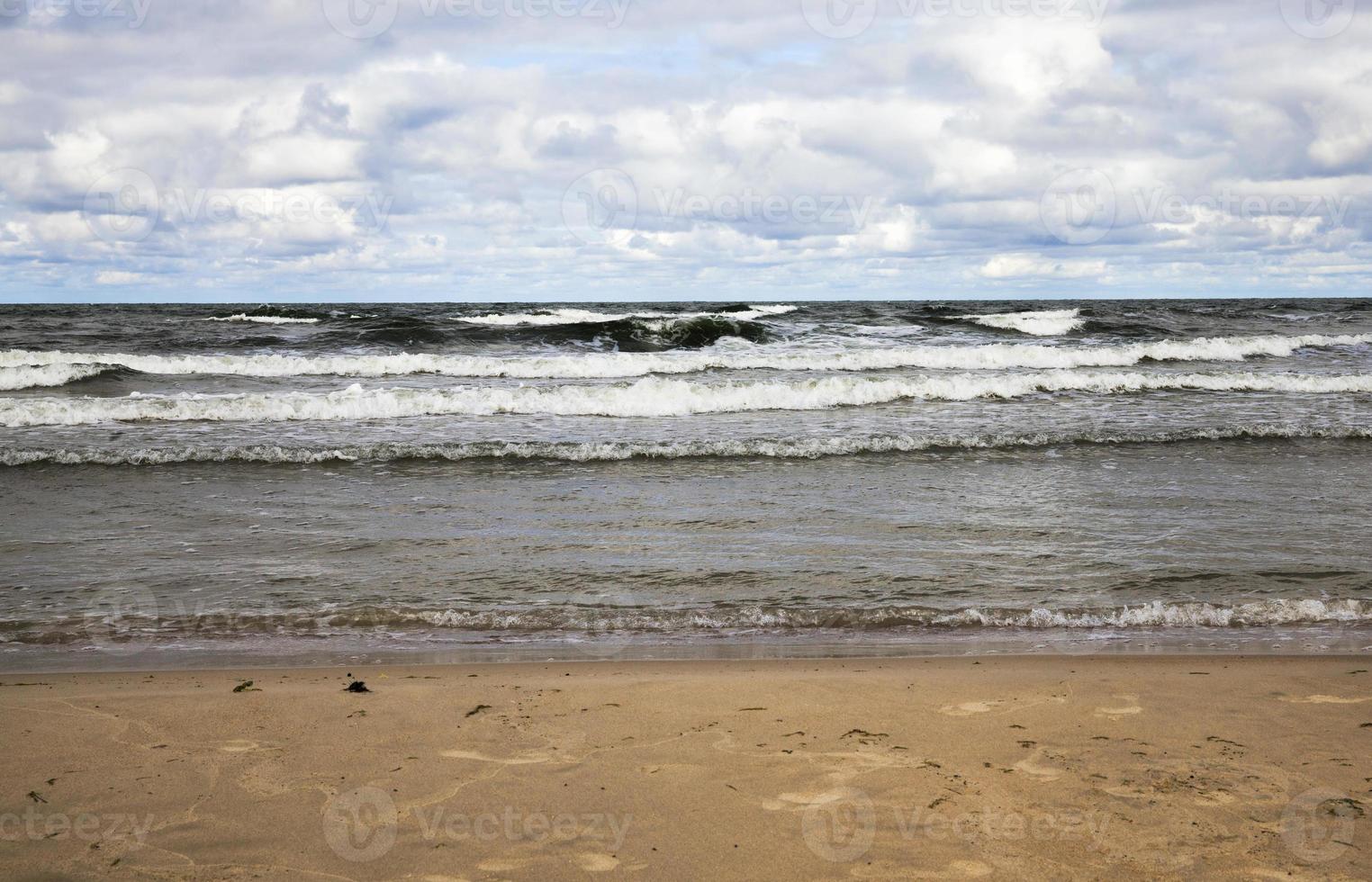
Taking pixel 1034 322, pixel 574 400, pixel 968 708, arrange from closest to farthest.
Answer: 1. pixel 968 708
2. pixel 574 400
3. pixel 1034 322

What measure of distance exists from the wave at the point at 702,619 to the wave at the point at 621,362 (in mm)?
14994

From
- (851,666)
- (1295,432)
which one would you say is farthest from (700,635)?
(1295,432)

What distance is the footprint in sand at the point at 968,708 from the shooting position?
→ 4094 millimetres

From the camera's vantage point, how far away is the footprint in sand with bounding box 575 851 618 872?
2863mm

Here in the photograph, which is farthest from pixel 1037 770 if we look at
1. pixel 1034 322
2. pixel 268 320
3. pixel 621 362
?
pixel 268 320

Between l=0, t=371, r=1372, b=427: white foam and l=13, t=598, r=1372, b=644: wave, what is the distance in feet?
30.9

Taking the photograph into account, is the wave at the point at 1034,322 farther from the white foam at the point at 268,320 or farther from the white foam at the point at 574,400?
the white foam at the point at 268,320

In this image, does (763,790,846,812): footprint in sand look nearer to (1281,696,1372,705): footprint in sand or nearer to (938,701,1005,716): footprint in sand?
(938,701,1005,716): footprint in sand

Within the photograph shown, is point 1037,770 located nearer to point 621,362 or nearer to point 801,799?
point 801,799

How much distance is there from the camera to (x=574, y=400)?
15641 millimetres

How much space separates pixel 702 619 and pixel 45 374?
19.6m

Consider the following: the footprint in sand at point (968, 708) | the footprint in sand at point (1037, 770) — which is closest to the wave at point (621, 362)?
the footprint in sand at point (968, 708)

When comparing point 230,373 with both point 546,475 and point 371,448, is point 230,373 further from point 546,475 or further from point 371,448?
point 546,475

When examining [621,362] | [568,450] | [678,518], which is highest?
[621,362]
